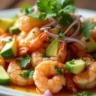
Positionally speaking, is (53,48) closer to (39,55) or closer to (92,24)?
(39,55)

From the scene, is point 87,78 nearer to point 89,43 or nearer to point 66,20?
point 89,43

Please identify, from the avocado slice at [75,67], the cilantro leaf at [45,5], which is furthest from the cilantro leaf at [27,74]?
the cilantro leaf at [45,5]

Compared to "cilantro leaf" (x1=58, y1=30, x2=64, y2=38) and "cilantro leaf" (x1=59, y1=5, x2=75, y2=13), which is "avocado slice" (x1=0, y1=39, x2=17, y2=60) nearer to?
"cilantro leaf" (x1=58, y1=30, x2=64, y2=38)

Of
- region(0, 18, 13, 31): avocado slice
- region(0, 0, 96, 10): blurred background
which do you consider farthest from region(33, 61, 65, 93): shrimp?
region(0, 0, 96, 10): blurred background

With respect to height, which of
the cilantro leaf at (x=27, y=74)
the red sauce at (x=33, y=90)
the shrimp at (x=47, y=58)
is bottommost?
the red sauce at (x=33, y=90)

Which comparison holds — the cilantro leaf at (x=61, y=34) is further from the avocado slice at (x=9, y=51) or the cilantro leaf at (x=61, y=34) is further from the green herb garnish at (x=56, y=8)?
the avocado slice at (x=9, y=51)

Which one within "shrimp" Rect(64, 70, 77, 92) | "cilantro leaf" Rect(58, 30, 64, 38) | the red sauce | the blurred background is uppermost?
"cilantro leaf" Rect(58, 30, 64, 38)
